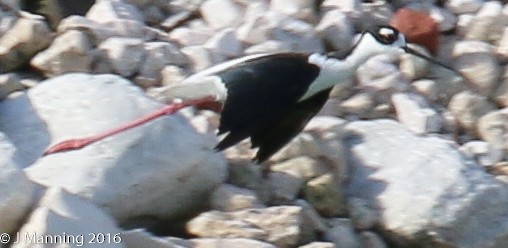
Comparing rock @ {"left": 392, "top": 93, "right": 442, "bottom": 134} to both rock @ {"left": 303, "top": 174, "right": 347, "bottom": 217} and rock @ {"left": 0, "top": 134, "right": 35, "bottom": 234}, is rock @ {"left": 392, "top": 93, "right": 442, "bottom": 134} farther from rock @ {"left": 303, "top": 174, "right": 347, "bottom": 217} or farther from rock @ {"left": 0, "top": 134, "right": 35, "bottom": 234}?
rock @ {"left": 0, "top": 134, "right": 35, "bottom": 234}

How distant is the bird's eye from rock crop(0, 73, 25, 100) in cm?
82

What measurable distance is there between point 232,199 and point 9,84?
23.1 inches

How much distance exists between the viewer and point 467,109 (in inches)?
147

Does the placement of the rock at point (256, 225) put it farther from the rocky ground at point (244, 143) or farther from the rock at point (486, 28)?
the rock at point (486, 28)

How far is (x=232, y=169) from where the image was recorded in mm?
3217

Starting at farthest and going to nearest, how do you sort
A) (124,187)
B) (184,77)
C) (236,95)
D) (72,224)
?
(184,77)
(236,95)
(124,187)
(72,224)

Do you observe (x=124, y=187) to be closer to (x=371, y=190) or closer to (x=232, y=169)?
(x=232, y=169)

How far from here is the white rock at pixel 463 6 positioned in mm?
3986

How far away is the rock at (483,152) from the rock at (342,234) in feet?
1.68

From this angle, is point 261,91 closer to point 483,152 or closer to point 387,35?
point 387,35

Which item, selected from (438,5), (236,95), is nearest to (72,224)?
(236,95)

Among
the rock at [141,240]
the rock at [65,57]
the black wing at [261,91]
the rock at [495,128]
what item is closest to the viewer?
the rock at [141,240]

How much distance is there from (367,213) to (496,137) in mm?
578

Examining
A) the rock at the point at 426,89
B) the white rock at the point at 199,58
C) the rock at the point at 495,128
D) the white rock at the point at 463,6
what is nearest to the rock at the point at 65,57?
the white rock at the point at 199,58
